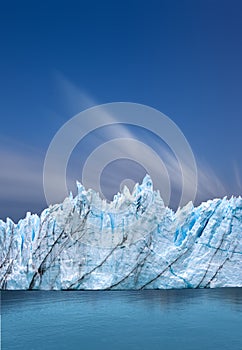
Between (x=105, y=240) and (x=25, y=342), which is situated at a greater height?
(x=105, y=240)

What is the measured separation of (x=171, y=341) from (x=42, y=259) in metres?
10.8

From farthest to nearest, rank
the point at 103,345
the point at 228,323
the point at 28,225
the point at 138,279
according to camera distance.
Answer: the point at 28,225 < the point at 138,279 < the point at 228,323 < the point at 103,345

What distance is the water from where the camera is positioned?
34.6ft

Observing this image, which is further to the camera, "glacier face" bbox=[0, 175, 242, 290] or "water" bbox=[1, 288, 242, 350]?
"glacier face" bbox=[0, 175, 242, 290]

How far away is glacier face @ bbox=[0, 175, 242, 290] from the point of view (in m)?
19.9

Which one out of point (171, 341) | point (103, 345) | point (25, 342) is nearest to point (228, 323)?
point (171, 341)

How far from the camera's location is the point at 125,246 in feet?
66.4

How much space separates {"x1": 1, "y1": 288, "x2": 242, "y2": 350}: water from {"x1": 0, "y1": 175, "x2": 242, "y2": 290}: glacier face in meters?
1.11

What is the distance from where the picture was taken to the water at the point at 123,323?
34.6 ft

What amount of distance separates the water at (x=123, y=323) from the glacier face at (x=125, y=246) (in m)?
1.11

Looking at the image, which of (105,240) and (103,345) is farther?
(105,240)

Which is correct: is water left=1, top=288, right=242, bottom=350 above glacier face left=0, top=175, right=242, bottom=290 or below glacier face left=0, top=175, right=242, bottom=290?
below

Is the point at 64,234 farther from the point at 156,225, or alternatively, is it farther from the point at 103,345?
the point at 103,345

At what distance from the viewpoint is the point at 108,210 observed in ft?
69.1
